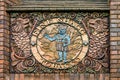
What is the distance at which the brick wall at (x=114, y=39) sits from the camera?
1251 cm

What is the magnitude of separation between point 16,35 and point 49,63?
1.16m

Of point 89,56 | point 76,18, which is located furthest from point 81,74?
point 76,18

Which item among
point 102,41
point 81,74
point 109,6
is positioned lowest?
point 81,74

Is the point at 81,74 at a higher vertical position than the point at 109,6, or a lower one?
lower

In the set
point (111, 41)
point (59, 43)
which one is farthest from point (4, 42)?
point (111, 41)

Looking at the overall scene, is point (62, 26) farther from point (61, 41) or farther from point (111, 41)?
point (111, 41)

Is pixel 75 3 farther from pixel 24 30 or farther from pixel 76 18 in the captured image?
pixel 24 30

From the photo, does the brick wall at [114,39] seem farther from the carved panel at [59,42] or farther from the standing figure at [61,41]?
the standing figure at [61,41]

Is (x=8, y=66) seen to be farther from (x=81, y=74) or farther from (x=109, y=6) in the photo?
(x=109, y=6)

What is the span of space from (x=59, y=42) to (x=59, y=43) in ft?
0.09

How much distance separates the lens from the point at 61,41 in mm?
12820

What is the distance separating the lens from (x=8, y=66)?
1273 cm

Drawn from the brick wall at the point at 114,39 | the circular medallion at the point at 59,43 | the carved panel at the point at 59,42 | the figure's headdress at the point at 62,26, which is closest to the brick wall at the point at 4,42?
the carved panel at the point at 59,42

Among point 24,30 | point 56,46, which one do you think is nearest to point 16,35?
point 24,30
